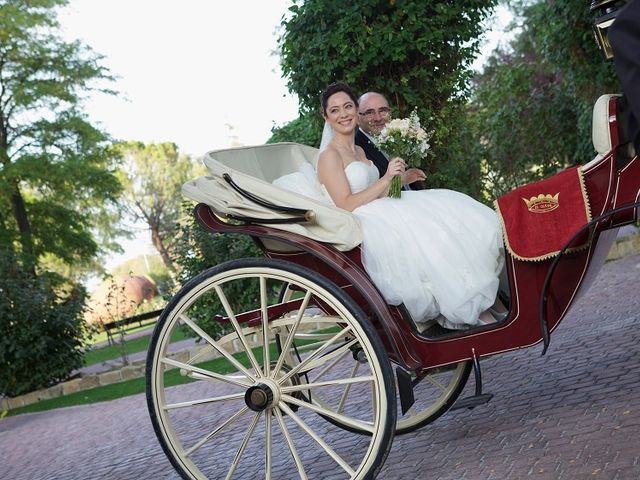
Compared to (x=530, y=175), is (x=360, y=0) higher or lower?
higher

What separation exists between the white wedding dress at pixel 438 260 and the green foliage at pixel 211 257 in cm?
732

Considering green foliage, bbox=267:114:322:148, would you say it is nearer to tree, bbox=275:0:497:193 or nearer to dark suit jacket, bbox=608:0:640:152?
tree, bbox=275:0:497:193

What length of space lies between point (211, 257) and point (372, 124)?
704cm

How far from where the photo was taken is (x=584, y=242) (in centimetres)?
365

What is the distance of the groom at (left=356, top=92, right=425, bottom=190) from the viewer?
16.3 ft

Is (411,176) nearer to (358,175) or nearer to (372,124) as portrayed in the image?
(358,175)

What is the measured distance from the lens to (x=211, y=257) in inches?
468

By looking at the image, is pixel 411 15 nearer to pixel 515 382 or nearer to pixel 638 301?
pixel 515 382

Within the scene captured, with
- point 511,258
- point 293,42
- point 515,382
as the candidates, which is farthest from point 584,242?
point 293,42

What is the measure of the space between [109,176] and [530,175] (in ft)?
38.4

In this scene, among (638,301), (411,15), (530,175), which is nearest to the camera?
(411,15)

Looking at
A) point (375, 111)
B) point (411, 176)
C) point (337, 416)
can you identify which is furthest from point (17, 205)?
point (337, 416)

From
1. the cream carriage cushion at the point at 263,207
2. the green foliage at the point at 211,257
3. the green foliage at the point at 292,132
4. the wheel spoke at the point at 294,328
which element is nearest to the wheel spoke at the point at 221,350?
the wheel spoke at the point at 294,328

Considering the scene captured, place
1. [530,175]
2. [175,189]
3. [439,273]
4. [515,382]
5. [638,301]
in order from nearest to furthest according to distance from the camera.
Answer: [439,273]
[515,382]
[638,301]
[530,175]
[175,189]
